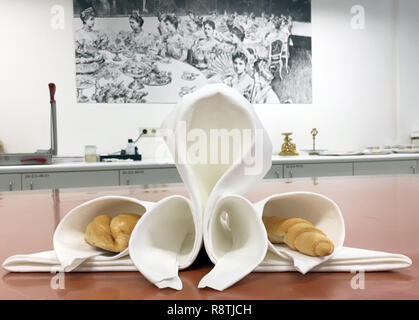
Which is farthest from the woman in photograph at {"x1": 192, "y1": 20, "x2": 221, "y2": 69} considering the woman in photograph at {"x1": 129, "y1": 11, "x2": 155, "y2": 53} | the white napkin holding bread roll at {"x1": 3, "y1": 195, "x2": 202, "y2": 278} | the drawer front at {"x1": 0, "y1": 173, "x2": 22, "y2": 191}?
the white napkin holding bread roll at {"x1": 3, "y1": 195, "x2": 202, "y2": 278}

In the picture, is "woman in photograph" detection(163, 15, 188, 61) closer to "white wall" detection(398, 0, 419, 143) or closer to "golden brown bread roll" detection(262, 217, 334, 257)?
"white wall" detection(398, 0, 419, 143)

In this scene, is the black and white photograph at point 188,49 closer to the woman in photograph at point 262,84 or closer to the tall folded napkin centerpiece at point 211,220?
the woman in photograph at point 262,84

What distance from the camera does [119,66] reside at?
3.36 m

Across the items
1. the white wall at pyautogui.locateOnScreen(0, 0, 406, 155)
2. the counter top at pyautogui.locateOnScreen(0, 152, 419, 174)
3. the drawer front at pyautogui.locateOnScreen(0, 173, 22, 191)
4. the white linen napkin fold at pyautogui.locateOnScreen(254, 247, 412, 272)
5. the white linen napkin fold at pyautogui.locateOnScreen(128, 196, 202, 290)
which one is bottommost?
the drawer front at pyautogui.locateOnScreen(0, 173, 22, 191)

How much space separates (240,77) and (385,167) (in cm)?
155

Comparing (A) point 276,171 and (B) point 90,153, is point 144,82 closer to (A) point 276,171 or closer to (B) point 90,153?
(B) point 90,153

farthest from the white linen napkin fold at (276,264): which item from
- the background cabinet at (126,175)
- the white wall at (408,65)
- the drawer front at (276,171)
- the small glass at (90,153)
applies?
the white wall at (408,65)

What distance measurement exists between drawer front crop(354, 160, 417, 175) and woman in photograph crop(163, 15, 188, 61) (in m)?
1.89

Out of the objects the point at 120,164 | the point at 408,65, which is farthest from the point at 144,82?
the point at 408,65

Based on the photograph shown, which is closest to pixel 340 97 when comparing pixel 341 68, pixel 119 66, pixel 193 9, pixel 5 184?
pixel 341 68

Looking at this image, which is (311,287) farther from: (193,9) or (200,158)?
(193,9)

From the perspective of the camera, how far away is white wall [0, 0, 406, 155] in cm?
325

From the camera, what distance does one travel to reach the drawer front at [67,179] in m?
2.60

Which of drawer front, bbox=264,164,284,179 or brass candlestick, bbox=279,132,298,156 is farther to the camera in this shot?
brass candlestick, bbox=279,132,298,156
